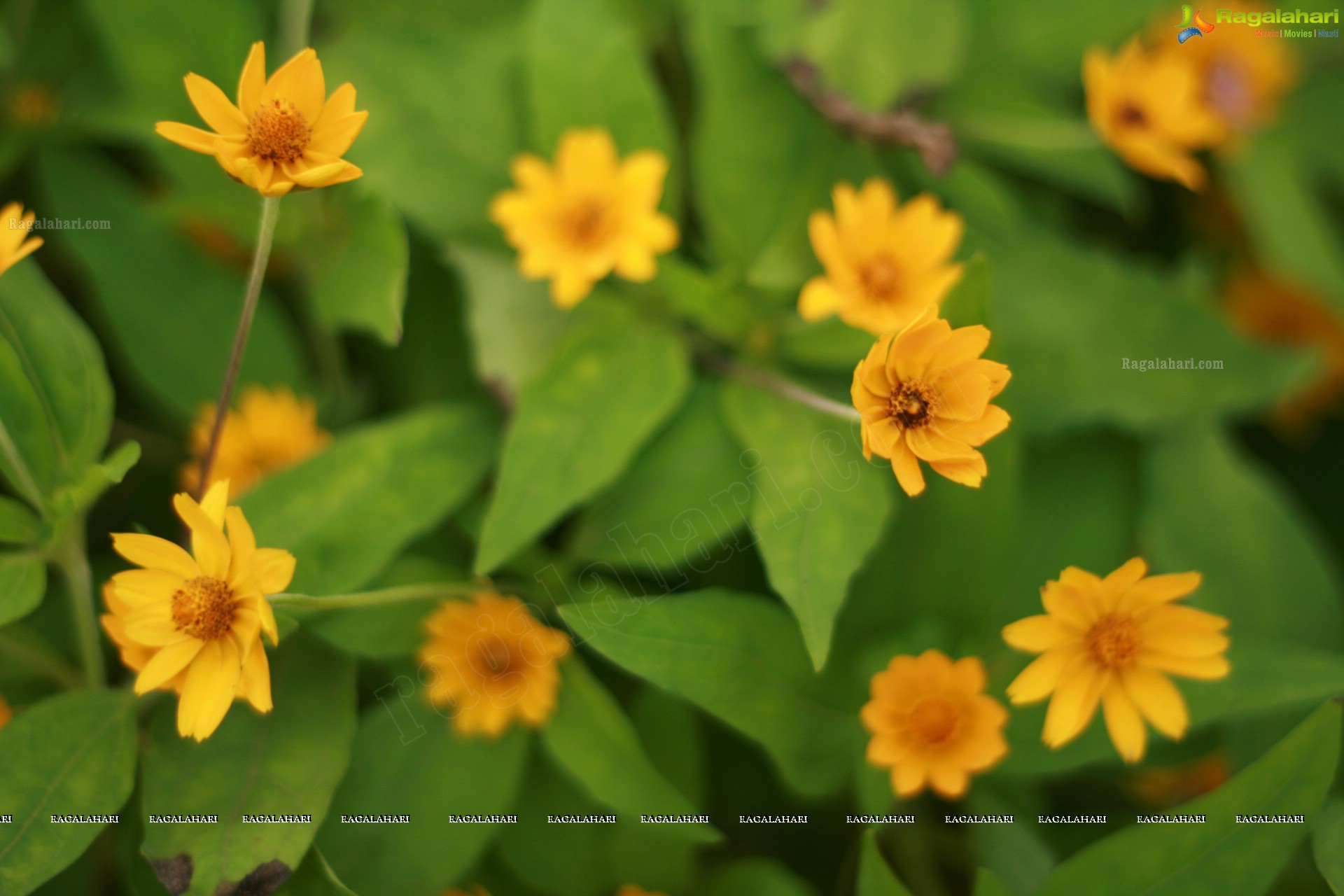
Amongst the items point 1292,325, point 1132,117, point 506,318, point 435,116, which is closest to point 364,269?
point 506,318

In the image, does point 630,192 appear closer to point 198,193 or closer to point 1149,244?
point 198,193

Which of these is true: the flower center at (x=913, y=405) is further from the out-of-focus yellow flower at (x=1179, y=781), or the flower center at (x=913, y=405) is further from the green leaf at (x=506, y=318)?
the out-of-focus yellow flower at (x=1179, y=781)

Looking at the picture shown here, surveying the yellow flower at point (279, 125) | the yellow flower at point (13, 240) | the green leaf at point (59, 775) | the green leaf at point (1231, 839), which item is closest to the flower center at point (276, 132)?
the yellow flower at point (279, 125)

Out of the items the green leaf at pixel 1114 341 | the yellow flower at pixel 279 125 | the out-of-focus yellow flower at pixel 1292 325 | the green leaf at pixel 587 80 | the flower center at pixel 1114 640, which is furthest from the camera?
the out-of-focus yellow flower at pixel 1292 325

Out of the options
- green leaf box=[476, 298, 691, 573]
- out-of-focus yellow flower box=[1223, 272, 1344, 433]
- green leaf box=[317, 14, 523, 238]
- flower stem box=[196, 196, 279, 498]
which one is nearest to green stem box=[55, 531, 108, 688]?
flower stem box=[196, 196, 279, 498]

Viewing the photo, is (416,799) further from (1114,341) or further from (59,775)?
(1114,341)

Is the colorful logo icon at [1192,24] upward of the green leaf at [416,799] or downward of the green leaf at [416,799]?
upward
